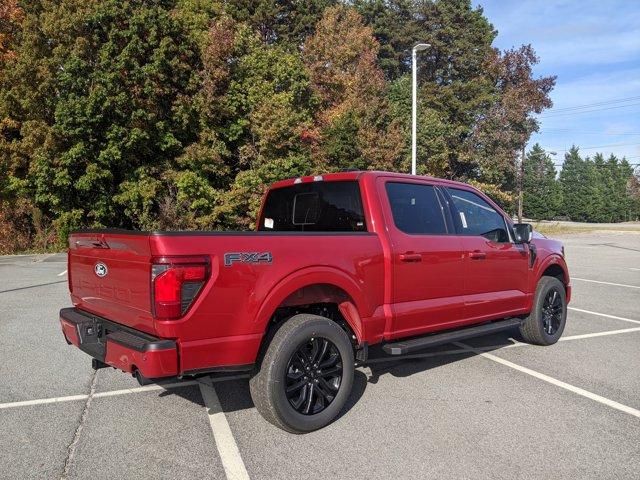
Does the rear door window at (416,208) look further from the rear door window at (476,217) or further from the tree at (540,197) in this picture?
the tree at (540,197)

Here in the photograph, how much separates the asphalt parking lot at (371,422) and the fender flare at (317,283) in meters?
0.78

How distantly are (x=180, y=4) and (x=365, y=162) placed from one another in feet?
40.5

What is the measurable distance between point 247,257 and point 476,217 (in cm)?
289

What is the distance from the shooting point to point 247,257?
3.45 metres

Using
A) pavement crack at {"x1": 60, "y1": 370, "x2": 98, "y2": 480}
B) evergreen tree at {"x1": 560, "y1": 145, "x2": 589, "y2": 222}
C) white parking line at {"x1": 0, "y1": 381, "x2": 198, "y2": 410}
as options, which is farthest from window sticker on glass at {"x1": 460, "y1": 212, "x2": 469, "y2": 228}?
evergreen tree at {"x1": 560, "y1": 145, "x2": 589, "y2": 222}

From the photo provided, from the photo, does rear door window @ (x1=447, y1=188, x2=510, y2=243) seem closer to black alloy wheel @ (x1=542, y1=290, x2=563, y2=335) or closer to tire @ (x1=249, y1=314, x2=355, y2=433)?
black alloy wheel @ (x1=542, y1=290, x2=563, y2=335)

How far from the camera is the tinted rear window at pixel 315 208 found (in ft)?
15.1

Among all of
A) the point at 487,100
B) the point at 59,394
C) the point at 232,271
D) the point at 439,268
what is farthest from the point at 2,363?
the point at 487,100

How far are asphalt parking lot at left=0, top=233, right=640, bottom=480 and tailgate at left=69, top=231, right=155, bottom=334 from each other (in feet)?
2.78

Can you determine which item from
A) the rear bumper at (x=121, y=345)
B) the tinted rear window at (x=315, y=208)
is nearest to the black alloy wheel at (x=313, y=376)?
the rear bumper at (x=121, y=345)

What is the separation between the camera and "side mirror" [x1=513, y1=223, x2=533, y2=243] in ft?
18.1

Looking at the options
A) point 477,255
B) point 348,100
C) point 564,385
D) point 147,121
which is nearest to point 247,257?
point 477,255

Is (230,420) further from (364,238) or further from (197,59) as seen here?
(197,59)

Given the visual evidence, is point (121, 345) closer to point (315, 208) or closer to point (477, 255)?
point (315, 208)
